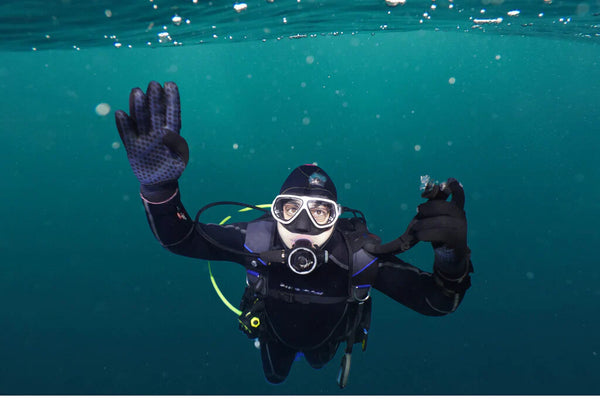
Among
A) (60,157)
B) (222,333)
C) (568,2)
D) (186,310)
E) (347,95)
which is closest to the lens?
(568,2)

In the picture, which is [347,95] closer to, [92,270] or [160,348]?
[92,270]

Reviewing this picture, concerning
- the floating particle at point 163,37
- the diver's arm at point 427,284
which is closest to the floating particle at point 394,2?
the floating particle at point 163,37

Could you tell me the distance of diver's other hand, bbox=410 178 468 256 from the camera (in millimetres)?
1991

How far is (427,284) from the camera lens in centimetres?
271

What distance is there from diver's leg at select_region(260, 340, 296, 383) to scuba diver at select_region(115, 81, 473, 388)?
378 millimetres

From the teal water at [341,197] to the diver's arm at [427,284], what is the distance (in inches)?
321

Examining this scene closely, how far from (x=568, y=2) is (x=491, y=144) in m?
65.8

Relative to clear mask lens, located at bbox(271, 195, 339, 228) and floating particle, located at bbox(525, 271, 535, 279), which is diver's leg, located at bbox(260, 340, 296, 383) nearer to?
clear mask lens, located at bbox(271, 195, 339, 228)

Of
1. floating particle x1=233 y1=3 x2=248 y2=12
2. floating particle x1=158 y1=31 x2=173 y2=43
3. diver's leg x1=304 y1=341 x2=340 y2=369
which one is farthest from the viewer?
floating particle x1=158 y1=31 x2=173 y2=43

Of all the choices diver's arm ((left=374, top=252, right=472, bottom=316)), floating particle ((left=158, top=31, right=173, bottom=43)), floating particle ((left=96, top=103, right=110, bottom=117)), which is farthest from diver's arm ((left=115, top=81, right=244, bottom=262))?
floating particle ((left=96, top=103, right=110, bottom=117))

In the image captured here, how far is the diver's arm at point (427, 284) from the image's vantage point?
7.69 feet

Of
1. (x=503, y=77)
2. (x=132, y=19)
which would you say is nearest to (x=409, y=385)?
(x=132, y=19)

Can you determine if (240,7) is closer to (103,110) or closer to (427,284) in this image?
(427,284)

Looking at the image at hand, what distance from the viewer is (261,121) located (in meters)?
88.5
